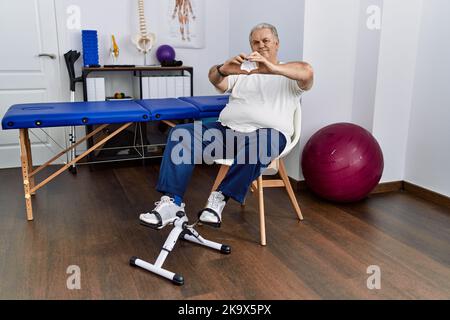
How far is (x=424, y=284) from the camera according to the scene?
1.83 meters

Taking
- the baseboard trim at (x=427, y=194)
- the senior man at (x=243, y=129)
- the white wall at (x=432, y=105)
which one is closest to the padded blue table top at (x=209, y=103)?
the senior man at (x=243, y=129)

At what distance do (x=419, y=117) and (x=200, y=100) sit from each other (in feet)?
5.20

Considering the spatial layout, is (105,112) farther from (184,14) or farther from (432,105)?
(432,105)

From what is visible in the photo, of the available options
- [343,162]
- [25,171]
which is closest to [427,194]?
[343,162]

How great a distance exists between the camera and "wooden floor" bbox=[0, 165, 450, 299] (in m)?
1.79

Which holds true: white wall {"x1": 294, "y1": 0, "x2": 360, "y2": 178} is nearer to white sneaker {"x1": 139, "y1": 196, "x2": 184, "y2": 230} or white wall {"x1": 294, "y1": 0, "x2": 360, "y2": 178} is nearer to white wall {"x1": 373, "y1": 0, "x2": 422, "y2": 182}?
white wall {"x1": 373, "y1": 0, "x2": 422, "y2": 182}

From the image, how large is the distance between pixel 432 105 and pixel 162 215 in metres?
2.06

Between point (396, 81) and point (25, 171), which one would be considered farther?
point (396, 81)

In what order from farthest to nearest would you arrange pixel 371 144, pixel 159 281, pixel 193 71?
pixel 193 71 → pixel 371 144 → pixel 159 281

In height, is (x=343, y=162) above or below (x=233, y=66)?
below

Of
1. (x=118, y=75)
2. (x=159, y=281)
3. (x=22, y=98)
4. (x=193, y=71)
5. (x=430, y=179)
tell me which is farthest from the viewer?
(x=193, y=71)

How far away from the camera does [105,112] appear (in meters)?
2.49

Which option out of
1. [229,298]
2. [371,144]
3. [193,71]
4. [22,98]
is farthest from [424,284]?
[22,98]

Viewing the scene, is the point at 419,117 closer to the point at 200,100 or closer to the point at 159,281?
the point at 200,100
